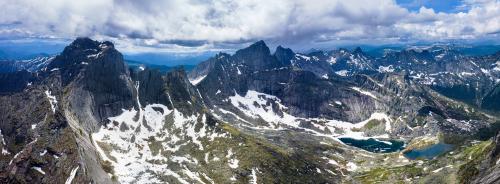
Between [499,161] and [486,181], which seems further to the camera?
[499,161]
